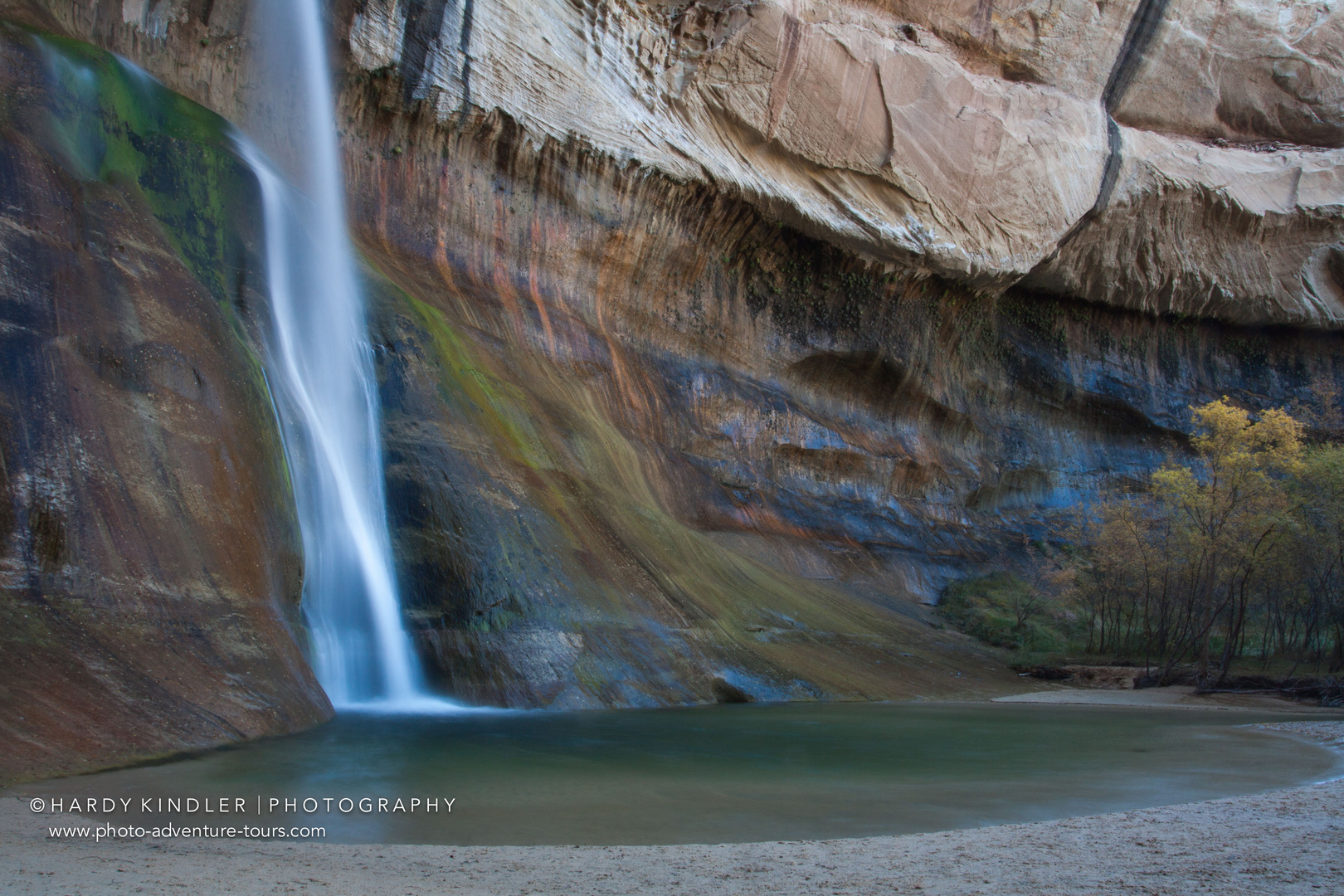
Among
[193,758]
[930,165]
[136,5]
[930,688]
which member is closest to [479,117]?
[136,5]

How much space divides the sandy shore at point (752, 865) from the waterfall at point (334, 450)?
19.9 ft

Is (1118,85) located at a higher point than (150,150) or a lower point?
higher

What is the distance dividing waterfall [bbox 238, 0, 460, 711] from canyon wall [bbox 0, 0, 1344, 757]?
40 centimetres

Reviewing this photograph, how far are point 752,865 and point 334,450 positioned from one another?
9.45 meters

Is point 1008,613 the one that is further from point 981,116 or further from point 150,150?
point 150,150

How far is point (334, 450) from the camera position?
11695 mm

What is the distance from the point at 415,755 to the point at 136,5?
52.9 ft

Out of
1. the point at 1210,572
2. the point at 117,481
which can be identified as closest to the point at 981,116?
the point at 1210,572

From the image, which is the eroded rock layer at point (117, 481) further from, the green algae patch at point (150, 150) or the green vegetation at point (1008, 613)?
the green vegetation at point (1008, 613)

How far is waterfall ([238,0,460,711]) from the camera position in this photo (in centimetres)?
1043

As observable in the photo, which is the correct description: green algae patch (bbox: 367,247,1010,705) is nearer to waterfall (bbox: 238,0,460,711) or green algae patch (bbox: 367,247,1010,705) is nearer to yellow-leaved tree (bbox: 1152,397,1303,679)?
waterfall (bbox: 238,0,460,711)

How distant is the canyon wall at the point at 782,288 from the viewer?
43.9 ft

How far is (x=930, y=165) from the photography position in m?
25.0

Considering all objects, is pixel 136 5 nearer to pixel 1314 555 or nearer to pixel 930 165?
pixel 930 165
